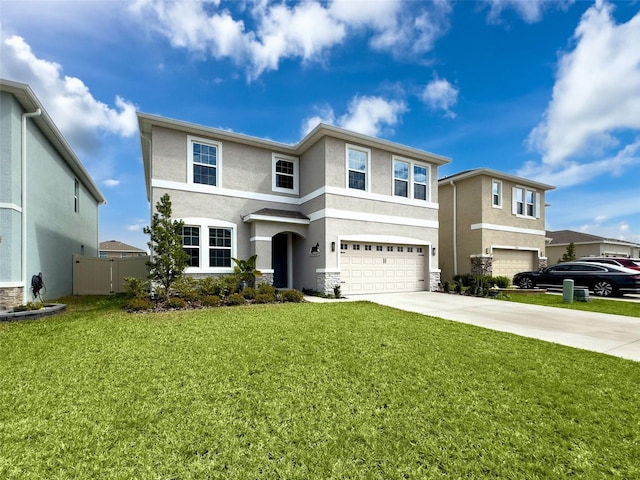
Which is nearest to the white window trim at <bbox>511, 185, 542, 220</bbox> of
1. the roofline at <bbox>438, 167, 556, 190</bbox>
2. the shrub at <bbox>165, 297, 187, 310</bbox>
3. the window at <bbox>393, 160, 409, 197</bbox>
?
the roofline at <bbox>438, 167, 556, 190</bbox>

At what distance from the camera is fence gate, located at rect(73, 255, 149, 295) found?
13.9 metres

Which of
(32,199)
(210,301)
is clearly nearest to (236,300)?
(210,301)

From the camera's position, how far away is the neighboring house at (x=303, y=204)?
11.9m

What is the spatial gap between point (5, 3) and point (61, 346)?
908cm

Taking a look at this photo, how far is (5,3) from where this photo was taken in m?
7.75

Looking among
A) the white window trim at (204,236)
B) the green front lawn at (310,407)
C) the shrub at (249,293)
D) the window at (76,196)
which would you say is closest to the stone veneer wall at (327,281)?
the shrub at (249,293)

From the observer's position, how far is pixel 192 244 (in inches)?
468

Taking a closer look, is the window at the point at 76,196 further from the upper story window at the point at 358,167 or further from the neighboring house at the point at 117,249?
the neighboring house at the point at 117,249

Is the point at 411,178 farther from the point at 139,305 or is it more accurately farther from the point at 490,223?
the point at 139,305

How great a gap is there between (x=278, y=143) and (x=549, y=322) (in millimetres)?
11663

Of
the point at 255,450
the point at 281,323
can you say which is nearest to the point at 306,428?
the point at 255,450

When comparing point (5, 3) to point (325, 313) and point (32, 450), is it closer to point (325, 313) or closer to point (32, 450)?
point (32, 450)

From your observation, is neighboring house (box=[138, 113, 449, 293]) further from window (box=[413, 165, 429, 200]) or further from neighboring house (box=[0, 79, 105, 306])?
neighboring house (box=[0, 79, 105, 306])

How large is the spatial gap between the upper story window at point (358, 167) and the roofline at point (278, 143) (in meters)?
0.40
